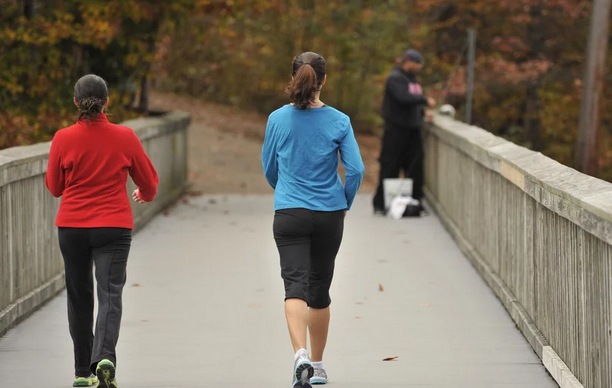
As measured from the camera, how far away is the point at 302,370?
6.12 metres

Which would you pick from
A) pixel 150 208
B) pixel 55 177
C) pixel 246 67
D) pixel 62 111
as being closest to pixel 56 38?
pixel 62 111

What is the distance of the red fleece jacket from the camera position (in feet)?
20.9

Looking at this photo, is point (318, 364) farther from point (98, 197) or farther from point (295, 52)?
point (295, 52)

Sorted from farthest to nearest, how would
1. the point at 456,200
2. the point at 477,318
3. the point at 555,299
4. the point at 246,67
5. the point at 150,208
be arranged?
the point at 246,67, the point at 150,208, the point at 456,200, the point at 477,318, the point at 555,299

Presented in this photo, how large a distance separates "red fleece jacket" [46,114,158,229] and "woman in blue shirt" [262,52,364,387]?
0.80 meters

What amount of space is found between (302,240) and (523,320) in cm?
238

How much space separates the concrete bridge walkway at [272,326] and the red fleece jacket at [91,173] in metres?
1.11

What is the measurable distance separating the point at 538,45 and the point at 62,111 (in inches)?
458

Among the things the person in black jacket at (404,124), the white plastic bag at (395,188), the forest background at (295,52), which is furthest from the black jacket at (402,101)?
the forest background at (295,52)

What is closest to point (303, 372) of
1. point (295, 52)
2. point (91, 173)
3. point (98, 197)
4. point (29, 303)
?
point (98, 197)

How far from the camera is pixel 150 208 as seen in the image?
15.1 metres

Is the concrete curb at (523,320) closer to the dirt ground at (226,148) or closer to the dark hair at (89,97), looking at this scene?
the dark hair at (89,97)

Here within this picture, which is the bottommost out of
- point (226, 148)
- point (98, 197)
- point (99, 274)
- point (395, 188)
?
point (226, 148)

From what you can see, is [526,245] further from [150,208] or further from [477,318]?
[150,208]
